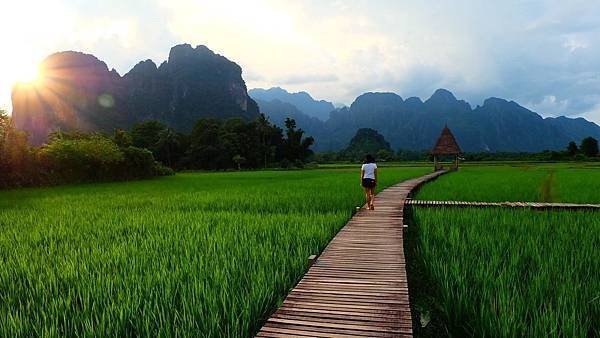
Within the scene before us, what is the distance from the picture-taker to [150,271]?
405 centimetres

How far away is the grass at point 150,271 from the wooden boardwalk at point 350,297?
0.26 metres

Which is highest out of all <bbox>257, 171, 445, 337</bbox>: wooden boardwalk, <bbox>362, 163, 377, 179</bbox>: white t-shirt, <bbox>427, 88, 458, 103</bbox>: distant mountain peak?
<bbox>427, 88, 458, 103</bbox>: distant mountain peak

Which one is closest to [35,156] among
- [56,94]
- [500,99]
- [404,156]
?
[404,156]

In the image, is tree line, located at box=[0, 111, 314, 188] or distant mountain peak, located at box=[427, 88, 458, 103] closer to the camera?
tree line, located at box=[0, 111, 314, 188]

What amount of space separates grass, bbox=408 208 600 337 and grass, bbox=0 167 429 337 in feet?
5.01

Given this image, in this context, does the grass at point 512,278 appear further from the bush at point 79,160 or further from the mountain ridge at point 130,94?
the mountain ridge at point 130,94

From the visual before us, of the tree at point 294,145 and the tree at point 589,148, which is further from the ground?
the tree at point 294,145

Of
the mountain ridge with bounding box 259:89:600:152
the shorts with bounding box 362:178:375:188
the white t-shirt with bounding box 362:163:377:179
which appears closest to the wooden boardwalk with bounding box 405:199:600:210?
the shorts with bounding box 362:178:375:188

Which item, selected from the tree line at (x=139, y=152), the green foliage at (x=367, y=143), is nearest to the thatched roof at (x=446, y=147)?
the tree line at (x=139, y=152)

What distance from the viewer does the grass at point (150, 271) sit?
9.21 ft

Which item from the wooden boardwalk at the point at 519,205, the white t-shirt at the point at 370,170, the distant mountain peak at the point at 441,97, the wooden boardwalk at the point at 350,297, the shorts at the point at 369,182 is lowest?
the wooden boardwalk at the point at 519,205

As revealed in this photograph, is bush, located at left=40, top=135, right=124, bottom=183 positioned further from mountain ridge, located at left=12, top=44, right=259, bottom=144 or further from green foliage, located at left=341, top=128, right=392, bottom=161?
green foliage, located at left=341, top=128, right=392, bottom=161

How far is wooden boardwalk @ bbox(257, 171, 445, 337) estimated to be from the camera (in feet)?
8.63

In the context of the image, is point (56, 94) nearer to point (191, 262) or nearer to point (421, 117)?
point (191, 262)
